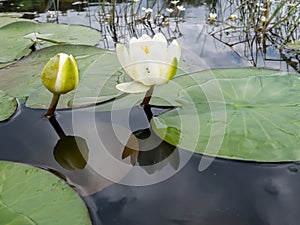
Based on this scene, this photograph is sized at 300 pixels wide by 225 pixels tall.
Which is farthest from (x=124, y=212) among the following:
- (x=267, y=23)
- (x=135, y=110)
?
(x=267, y=23)

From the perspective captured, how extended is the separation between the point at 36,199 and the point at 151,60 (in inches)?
17.8

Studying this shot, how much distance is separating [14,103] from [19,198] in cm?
44

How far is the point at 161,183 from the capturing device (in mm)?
792

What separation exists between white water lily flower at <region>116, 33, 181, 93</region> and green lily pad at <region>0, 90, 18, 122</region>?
1.10 feet

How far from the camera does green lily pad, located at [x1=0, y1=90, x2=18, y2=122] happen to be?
102cm

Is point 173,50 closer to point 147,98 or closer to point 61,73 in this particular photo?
point 147,98

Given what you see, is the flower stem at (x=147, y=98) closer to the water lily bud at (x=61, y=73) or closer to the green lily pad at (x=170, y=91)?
the green lily pad at (x=170, y=91)

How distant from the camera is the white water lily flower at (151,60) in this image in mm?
945

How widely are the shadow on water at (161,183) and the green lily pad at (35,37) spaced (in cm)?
64

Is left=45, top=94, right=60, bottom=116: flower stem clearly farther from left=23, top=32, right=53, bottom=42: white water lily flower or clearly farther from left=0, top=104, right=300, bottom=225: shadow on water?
left=23, top=32, right=53, bottom=42: white water lily flower

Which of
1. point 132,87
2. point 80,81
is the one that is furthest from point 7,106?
point 132,87

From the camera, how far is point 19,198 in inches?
27.9

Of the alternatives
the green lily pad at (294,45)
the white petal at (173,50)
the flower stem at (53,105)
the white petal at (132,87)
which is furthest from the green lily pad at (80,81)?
the green lily pad at (294,45)

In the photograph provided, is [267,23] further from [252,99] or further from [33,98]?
[33,98]
